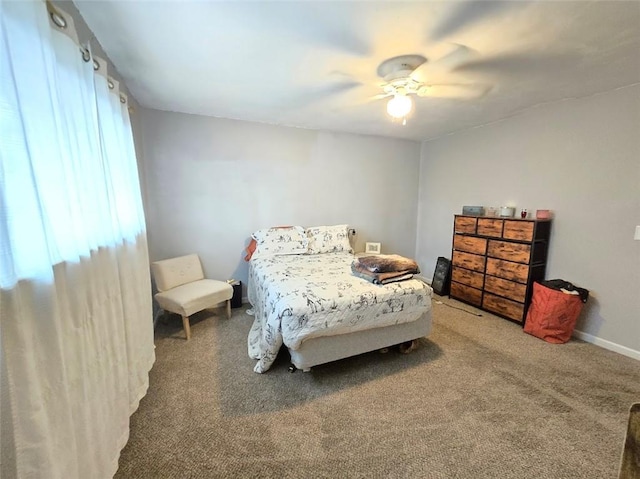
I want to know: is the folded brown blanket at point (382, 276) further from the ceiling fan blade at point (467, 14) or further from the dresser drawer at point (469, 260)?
the ceiling fan blade at point (467, 14)

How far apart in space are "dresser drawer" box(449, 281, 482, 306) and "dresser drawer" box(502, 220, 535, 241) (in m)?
0.80

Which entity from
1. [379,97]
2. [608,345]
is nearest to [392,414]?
[608,345]

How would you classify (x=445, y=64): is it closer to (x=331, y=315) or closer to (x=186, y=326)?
(x=331, y=315)

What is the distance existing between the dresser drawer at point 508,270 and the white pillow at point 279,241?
7.34 feet

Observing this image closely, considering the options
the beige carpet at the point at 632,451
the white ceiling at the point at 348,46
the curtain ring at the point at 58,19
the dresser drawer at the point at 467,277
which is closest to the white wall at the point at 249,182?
the white ceiling at the point at 348,46

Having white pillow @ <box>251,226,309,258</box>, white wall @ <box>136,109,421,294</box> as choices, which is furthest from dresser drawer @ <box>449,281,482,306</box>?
white pillow @ <box>251,226,309,258</box>

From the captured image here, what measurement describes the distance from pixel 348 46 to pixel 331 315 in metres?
1.79

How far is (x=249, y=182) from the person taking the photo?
3.47 m

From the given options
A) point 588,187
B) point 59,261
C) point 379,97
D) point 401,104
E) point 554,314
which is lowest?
point 554,314

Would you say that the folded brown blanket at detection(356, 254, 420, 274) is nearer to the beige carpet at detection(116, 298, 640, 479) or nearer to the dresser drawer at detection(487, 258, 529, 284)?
the beige carpet at detection(116, 298, 640, 479)

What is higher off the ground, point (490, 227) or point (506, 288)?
point (490, 227)

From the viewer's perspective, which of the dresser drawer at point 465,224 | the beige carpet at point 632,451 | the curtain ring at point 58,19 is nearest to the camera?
the beige carpet at point 632,451

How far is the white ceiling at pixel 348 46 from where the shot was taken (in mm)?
1386

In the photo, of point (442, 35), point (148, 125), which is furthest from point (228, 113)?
point (442, 35)
